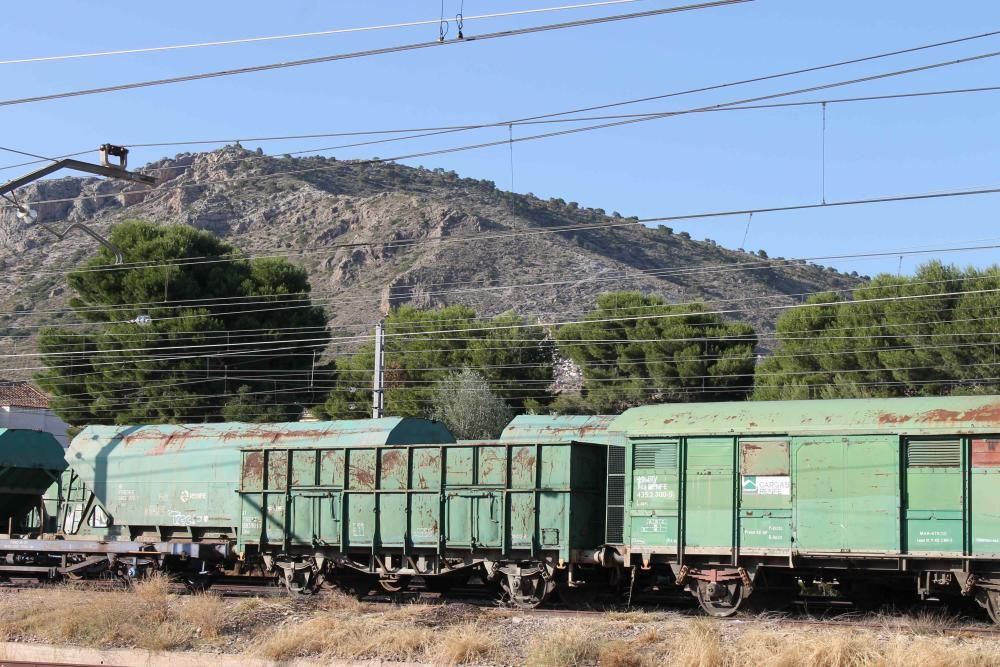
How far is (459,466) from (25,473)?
13651mm

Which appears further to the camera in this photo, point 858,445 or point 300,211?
point 300,211

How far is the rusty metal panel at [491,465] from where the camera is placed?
18.8 meters

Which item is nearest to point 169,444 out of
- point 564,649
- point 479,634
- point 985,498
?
point 479,634

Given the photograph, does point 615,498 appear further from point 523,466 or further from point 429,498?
point 429,498

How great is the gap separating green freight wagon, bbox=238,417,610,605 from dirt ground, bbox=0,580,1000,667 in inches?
59.2

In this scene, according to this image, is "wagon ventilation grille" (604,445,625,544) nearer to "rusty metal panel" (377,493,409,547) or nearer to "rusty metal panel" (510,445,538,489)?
"rusty metal panel" (510,445,538,489)

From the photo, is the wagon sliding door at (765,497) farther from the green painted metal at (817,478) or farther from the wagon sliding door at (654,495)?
the wagon sliding door at (654,495)

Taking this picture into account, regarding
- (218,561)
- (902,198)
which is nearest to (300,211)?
(218,561)

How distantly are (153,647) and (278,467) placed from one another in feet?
21.7

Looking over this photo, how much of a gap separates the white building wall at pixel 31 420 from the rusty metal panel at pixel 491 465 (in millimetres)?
47370

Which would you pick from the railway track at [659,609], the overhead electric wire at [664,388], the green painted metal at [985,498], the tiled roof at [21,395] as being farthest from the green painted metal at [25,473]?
the tiled roof at [21,395]

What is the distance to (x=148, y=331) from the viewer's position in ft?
151

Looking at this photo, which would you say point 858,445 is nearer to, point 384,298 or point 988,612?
point 988,612

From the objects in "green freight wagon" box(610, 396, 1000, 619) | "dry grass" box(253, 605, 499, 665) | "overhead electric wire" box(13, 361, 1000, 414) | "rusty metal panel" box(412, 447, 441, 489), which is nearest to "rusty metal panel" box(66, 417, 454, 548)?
"rusty metal panel" box(412, 447, 441, 489)
